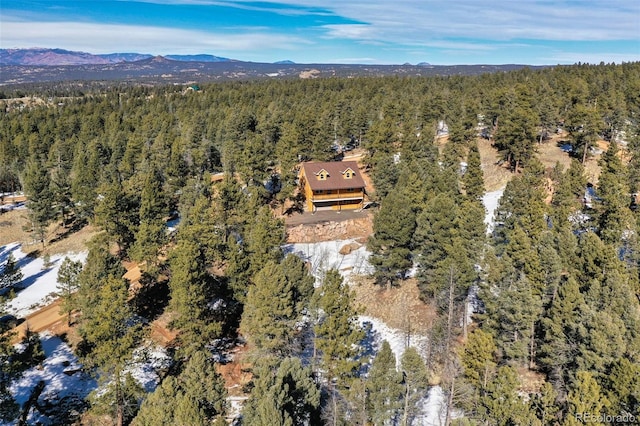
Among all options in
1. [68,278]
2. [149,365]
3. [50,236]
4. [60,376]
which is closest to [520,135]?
[149,365]

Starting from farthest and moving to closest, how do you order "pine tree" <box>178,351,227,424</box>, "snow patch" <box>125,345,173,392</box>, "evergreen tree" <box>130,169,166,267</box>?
"evergreen tree" <box>130,169,166,267</box>
"snow patch" <box>125,345,173,392</box>
"pine tree" <box>178,351,227,424</box>

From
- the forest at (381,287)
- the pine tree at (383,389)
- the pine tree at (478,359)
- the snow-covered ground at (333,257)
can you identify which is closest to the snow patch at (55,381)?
the forest at (381,287)

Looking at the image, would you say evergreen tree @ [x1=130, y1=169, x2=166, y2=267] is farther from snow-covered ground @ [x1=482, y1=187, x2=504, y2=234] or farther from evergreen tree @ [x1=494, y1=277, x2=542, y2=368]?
snow-covered ground @ [x1=482, y1=187, x2=504, y2=234]

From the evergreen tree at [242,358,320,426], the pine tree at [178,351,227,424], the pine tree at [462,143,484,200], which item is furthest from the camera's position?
the pine tree at [462,143,484,200]

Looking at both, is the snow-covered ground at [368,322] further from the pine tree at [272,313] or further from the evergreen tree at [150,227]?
the evergreen tree at [150,227]

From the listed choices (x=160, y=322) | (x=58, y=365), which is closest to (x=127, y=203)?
(x=160, y=322)

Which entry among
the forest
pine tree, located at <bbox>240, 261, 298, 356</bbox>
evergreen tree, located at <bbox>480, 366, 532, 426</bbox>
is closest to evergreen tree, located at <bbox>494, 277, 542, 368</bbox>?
the forest

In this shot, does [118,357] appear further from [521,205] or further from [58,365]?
[521,205]
